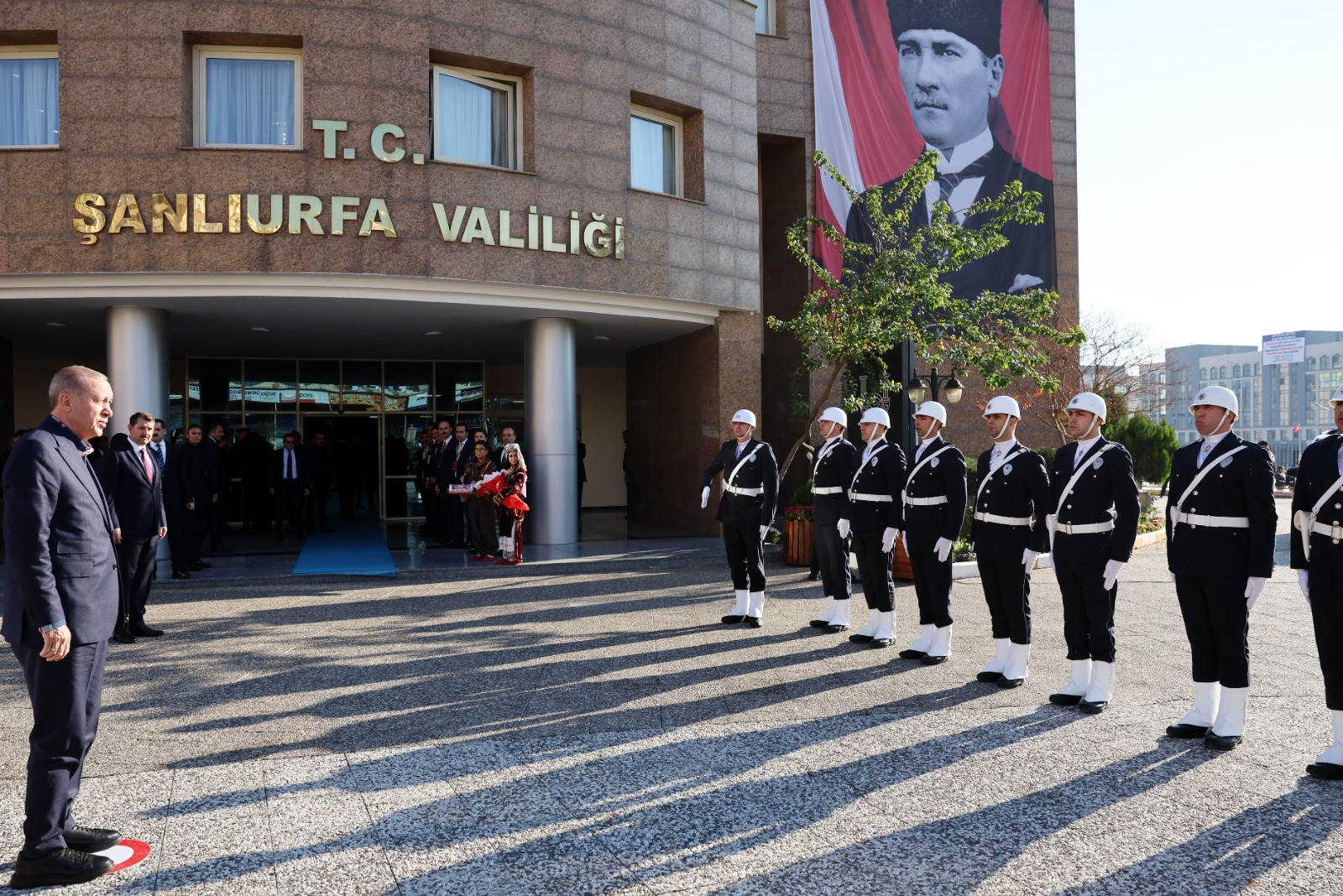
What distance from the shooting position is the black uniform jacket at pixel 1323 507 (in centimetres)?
527

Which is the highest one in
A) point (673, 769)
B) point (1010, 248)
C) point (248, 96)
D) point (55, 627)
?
point (248, 96)

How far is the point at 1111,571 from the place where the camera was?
20.7 feet

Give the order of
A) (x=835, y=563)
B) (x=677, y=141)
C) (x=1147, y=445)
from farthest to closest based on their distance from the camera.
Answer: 1. (x=1147, y=445)
2. (x=677, y=141)
3. (x=835, y=563)

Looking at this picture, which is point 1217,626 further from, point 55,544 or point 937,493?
point 55,544

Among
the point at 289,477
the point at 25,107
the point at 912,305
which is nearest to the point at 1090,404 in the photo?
the point at 912,305

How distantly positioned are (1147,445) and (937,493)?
16.4m

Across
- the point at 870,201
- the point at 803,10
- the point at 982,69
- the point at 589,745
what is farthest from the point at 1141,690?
the point at 982,69

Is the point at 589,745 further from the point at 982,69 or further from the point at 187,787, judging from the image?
the point at 982,69

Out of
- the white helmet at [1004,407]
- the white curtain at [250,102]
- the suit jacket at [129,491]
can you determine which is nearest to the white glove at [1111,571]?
the white helmet at [1004,407]

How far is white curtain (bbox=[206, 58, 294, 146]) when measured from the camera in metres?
13.8

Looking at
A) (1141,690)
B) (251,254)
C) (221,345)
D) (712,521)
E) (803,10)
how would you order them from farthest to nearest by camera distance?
1. (803,10)
2. (221,345)
3. (712,521)
4. (251,254)
5. (1141,690)

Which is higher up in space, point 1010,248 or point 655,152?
point 655,152

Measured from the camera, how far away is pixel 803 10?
69.6 feet

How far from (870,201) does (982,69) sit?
11.4 meters
